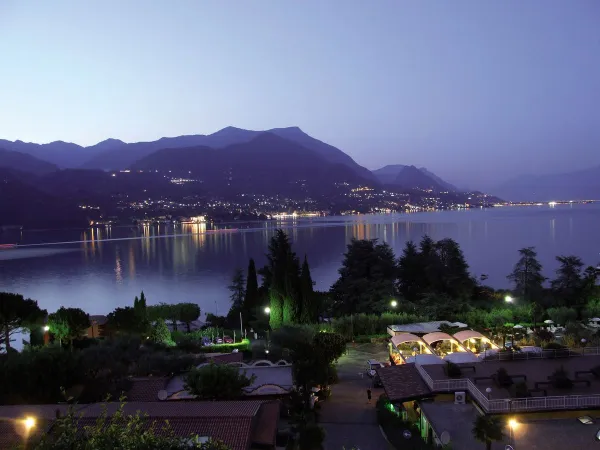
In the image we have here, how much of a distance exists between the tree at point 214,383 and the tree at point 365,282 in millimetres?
12298

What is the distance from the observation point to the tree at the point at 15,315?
16.6m

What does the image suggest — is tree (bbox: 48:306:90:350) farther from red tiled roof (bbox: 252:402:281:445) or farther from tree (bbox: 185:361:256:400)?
red tiled roof (bbox: 252:402:281:445)

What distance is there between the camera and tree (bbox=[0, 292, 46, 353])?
16.6 m

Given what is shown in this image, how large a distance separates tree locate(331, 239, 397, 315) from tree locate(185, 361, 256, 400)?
1230cm

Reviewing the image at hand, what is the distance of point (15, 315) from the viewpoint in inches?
667

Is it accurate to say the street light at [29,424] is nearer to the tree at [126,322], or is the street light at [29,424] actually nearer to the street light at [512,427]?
the street light at [512,427]

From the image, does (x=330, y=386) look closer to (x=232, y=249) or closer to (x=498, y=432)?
(x=498, y=432)

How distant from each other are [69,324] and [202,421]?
35.2 feet

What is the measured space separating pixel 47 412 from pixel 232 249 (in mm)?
60849

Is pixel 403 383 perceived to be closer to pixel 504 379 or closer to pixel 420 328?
pixel 504 379

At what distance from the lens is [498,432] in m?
7.22

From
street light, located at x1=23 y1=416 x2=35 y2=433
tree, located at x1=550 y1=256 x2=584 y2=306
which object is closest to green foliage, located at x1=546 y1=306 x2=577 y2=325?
tree, located at x1=550 y1=256 x2=584 y2=306

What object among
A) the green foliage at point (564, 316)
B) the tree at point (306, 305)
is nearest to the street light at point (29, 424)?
the tree at point (306, 305)

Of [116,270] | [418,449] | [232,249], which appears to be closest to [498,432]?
[418,449]
